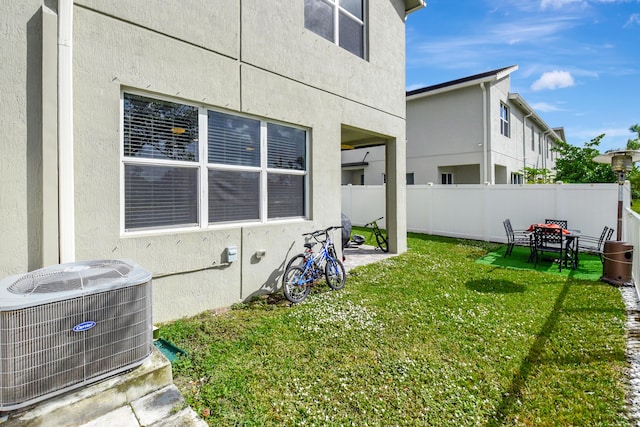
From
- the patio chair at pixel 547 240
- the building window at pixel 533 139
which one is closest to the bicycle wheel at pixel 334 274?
the patio chair at pixel 547 240

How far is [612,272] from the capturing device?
609cm

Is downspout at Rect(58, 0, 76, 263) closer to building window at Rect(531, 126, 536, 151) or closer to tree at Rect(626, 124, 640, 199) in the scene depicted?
tree at Rect(626, 124, 640, 199)

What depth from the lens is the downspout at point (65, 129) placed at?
10.5 ft

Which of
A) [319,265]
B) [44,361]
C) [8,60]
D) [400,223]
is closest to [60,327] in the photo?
[44,361]

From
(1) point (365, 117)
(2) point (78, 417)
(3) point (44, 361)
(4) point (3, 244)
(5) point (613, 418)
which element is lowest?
(5) point (613, 418)

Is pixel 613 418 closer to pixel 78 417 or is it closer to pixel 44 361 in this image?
pixel 78 417

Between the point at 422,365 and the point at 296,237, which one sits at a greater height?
the point at 296,237

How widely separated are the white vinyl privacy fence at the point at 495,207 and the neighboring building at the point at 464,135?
9.05ft

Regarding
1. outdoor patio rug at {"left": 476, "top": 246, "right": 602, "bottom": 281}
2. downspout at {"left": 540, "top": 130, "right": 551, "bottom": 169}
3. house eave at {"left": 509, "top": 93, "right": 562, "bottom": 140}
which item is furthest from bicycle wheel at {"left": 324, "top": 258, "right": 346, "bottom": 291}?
downspout at {"left": 540, "top": 130, "right": 551, "bottom": 169}

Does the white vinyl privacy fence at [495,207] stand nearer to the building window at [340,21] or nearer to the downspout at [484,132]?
the downspout at [484,132]

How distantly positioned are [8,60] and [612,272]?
31.5ft

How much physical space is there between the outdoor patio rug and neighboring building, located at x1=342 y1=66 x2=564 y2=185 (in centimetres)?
673

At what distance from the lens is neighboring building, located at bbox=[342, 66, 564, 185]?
14.5 m

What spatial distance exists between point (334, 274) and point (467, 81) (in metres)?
13.2
